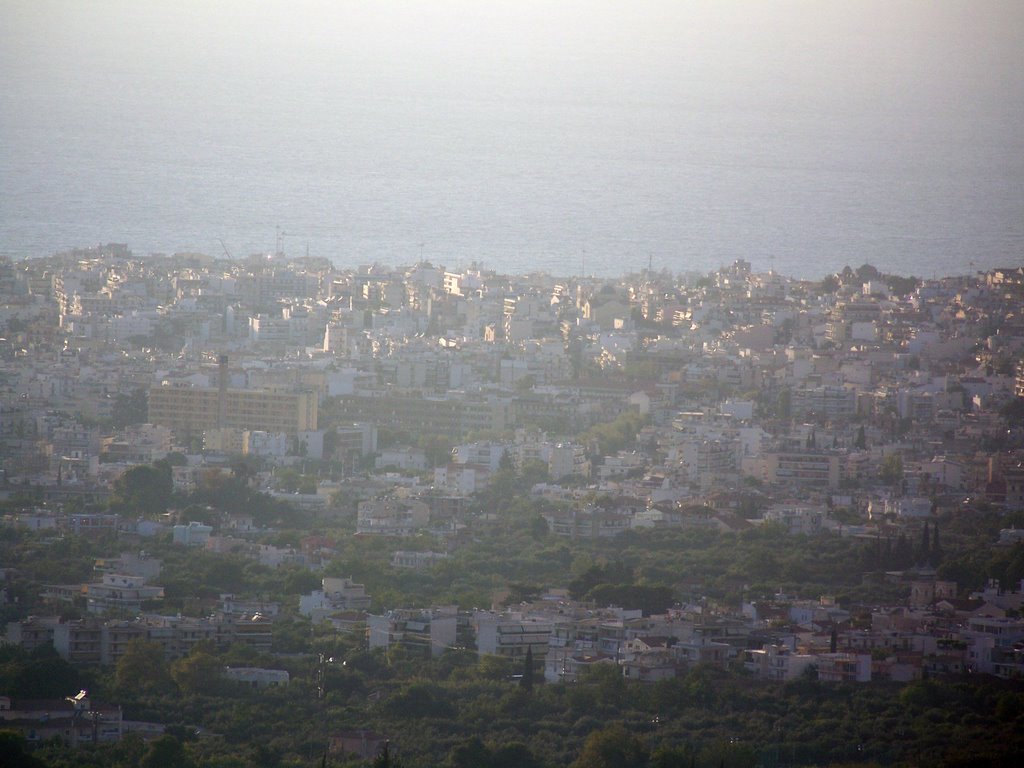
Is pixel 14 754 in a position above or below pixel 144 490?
below

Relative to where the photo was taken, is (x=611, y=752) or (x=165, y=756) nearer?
(x=165, y=756)

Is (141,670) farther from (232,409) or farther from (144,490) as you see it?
(232,409)

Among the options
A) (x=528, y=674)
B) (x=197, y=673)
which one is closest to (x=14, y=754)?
(x=197, y=673)

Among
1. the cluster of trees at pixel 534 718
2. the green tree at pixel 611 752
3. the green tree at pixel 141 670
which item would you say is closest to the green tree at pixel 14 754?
the cluster of trees at pixel 534 718

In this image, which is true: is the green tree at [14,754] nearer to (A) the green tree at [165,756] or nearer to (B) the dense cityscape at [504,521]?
(B) the dense cityscape at [504,521]

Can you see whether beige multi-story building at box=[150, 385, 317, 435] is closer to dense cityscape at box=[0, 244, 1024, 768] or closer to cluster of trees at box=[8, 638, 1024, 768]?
dense cityscape at box=[0, 244, 1024, 768]

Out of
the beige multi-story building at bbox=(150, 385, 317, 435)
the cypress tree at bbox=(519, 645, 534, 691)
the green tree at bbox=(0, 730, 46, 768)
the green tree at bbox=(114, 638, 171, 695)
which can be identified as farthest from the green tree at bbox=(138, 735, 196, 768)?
the beige multi-story building at bbox=(150, 385, 317, 435)
